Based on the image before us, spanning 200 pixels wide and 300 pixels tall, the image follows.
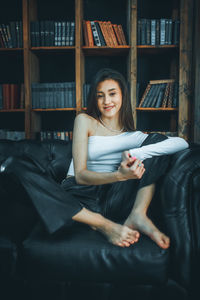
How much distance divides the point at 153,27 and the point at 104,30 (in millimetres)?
450

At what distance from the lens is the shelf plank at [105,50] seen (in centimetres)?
222

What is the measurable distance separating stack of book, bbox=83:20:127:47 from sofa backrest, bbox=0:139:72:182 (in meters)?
1.13

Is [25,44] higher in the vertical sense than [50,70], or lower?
higher

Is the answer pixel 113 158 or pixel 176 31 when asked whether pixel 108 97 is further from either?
pixel 176 31

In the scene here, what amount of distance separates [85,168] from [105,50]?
4.88 feet

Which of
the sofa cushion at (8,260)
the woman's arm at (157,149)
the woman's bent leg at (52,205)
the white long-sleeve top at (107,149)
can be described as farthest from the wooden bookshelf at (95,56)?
the sofa cushion at (8,260)

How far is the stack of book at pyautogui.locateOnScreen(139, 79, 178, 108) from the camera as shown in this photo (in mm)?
2236

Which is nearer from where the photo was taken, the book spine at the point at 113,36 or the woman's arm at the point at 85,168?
the woman's arm at the point at 85,168

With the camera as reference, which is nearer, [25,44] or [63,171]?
[63,171]

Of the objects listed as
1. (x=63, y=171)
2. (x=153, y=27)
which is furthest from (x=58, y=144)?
(x=153, y=27)

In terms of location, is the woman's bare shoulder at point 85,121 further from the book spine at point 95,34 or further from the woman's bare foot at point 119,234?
the book spine at point 95,34

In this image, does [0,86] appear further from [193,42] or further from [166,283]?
[166,283]

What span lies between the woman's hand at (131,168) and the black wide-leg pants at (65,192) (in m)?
0.05

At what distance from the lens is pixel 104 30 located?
2.21 meters
